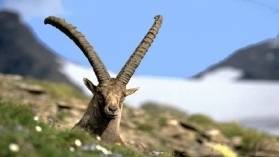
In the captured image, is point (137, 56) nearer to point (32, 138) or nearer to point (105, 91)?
point (105, 91)

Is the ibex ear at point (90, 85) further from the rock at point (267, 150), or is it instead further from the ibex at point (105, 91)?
the rock at point (267, 150)

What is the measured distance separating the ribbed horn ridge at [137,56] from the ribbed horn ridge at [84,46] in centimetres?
32

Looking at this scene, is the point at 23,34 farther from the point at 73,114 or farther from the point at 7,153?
the point at 7,153

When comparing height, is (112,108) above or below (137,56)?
below

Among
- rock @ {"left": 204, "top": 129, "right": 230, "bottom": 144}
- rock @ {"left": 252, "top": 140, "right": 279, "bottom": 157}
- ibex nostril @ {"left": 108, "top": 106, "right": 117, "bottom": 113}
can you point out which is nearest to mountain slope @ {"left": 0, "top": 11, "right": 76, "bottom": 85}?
rock @ {"left": 204, "top": 129, "right": 230, "bottom": 144}

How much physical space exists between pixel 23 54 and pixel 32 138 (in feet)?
368

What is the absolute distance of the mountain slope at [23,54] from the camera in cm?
11146

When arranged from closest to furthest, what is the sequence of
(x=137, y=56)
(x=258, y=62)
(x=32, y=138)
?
(x=32, y=138) → (x=137, y=56) → (x=258, y=62)

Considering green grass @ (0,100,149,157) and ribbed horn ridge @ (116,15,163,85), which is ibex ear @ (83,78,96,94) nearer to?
ribbed horn ridge @ (116,15,163,85)

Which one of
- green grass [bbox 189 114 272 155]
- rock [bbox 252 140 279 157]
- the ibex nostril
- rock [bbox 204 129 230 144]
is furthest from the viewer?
rock [bbox 204 129 230 144]

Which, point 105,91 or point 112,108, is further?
point 105,91

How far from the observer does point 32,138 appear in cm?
886

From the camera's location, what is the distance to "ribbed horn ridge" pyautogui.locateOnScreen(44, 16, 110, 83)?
15.0 metres

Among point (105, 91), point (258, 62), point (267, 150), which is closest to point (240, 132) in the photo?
point (267, 150)
